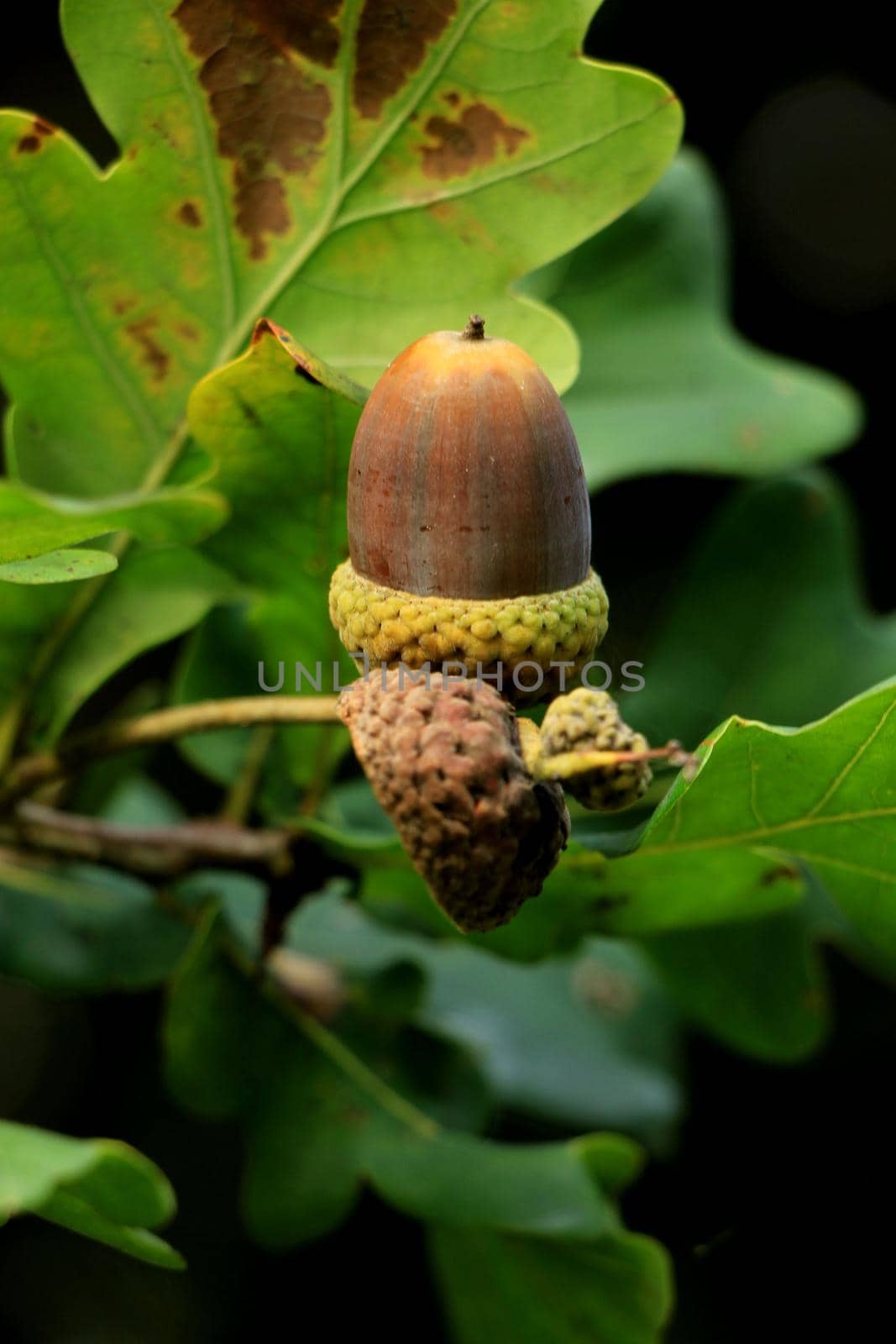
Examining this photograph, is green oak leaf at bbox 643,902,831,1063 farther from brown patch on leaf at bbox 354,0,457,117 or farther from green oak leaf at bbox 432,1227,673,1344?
brown patch on leaf at bbox 354,0,457,117

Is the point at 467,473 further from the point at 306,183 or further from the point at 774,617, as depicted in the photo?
the point at 774,617

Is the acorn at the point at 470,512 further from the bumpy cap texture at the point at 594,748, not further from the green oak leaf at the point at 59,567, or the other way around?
the green oak leaf at the point at 59,567

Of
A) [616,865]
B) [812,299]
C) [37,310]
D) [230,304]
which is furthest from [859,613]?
[812,299]

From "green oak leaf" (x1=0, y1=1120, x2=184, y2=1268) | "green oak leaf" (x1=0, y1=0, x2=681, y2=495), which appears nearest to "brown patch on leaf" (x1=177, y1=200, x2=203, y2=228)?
"green oak leaf" (x1=0, y1=0, x2=681, y2=495)

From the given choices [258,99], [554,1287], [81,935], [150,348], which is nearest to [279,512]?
[150,348]

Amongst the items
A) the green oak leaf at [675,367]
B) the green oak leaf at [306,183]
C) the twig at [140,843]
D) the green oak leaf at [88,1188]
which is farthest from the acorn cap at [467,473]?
the green oak leaf at [675,367]

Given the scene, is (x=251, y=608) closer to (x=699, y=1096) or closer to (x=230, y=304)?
(x=230, y=304)

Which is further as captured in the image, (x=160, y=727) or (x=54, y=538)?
(x=160, y=727)
